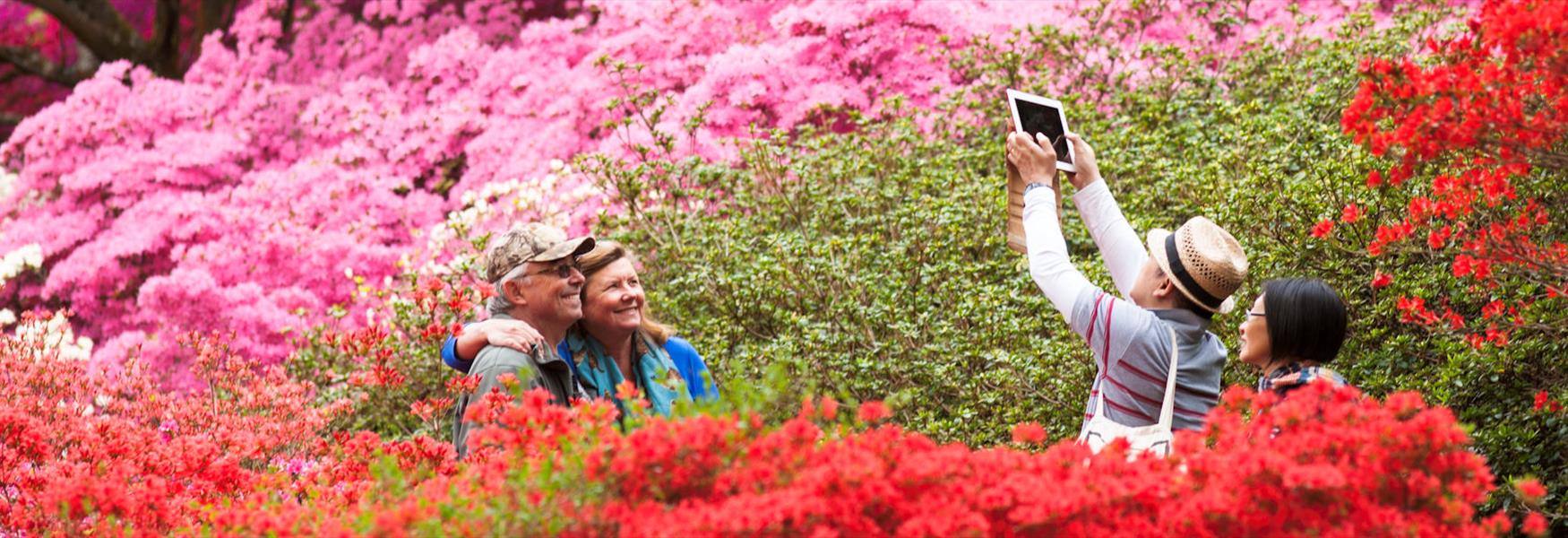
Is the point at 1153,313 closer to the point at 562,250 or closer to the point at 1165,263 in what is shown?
the point at 1165,263

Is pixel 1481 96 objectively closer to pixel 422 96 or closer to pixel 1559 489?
pixel 1559 489

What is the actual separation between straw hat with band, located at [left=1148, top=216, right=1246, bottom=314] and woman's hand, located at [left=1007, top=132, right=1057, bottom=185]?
1.04 ft

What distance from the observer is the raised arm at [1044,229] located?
8.74 ft

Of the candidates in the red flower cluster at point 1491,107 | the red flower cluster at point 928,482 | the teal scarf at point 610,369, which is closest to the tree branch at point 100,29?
the teal scarf at point 610,369

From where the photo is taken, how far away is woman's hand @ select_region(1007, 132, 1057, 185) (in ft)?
9.45

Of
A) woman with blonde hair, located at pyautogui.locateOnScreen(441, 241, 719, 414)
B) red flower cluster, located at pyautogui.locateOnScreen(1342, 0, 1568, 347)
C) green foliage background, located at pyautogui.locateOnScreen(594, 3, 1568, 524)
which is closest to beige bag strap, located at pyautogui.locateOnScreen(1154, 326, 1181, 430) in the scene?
red flower cluster, located at pyautogui.locateOnScreen(1342, 0, 1568, 347)

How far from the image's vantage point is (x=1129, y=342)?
255cm

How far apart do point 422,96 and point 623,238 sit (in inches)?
168

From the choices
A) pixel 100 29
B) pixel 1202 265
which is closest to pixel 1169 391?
pixel 1202 265

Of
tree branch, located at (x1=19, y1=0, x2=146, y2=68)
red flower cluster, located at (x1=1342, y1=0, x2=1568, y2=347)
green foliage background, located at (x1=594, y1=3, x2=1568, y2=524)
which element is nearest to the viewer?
red flower cluster, located at (x1=1342, y1=0, x2=1568, y2=347)

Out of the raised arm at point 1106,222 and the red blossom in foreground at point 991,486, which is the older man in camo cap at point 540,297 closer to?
the red blossom in foreground at point 991,486

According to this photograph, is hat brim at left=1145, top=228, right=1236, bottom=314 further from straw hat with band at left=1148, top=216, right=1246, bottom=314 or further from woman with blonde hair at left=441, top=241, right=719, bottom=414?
woman with blonde hair at left=441, top=241, right=719, bottom=414

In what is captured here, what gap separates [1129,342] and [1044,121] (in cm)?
65

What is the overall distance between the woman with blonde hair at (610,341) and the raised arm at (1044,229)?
31.4 inches
